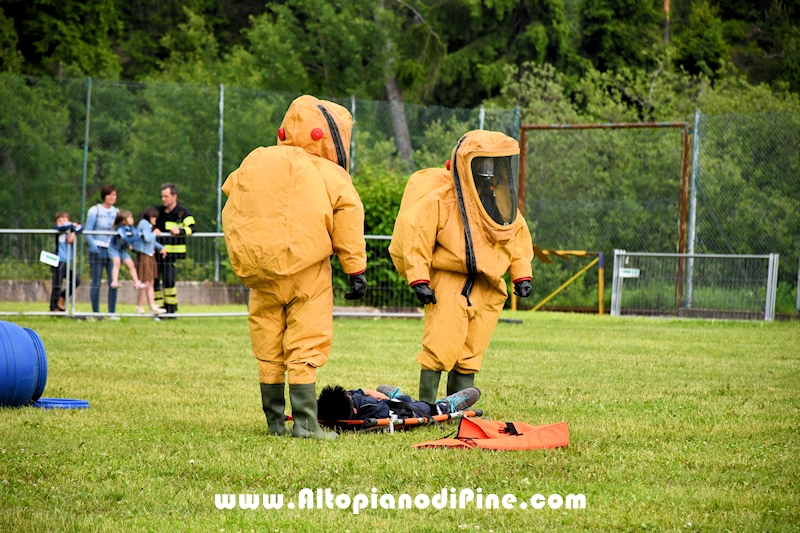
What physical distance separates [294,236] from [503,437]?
1.66 metres

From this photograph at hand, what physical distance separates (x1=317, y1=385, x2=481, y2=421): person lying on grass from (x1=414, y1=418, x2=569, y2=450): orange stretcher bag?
765 millimetres

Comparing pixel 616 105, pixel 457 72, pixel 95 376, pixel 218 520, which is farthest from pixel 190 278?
pixel 457 72

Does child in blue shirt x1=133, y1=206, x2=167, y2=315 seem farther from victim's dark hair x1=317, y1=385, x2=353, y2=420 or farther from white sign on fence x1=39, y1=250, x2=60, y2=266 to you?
victim's dark hair x1=317, y1=385, x2=353, y2=420

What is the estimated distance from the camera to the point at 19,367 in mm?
7418

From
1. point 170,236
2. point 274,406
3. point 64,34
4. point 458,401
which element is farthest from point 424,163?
point 64,34

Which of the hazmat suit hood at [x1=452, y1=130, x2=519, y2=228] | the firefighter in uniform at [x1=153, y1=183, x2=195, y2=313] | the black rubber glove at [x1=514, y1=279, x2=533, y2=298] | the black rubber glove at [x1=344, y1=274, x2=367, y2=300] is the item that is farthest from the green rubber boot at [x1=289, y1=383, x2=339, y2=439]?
the firefighter in uniform at [x1=153, y1=183, x2=195, y2=313]

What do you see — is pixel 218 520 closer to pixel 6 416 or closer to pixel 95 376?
pixel 6 416

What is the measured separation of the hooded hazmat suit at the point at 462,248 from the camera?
24.2 feet

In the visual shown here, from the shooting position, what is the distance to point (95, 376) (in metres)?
9.48

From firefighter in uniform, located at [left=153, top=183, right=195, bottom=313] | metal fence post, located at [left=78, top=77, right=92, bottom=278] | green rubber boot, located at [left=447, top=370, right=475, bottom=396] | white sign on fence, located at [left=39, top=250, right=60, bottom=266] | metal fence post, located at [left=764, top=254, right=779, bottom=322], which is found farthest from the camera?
metal fence post, located at [left=78, top=77, right=92, bottom=278]

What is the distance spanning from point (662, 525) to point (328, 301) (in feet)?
9.09

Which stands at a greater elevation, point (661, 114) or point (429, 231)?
point (661, 114)

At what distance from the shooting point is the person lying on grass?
6.88 m

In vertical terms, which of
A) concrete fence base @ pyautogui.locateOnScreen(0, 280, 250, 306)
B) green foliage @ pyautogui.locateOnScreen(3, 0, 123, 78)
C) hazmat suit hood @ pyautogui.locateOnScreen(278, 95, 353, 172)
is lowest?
concrete fence base @ pyautogui.locateOnScreen(0, 280, 250, 306)
